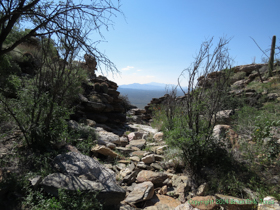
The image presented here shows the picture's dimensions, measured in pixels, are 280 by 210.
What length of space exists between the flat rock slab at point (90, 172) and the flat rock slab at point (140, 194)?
0.40 meters

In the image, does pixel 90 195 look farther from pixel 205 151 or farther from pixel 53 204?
pixel 205 151

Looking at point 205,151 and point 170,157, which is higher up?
point 205,151

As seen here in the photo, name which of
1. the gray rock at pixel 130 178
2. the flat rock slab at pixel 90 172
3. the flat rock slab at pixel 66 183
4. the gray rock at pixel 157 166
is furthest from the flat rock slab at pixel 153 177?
the flat rock slab at pixel 66 183

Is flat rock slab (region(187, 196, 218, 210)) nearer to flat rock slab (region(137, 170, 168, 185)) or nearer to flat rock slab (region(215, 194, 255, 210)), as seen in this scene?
flat rock slab (region(215, 194, 255, 210))

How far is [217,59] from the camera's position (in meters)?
4.27

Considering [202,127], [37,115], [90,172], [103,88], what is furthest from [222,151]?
[103,88]

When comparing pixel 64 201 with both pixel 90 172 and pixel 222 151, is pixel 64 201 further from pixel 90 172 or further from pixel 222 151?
pixel 222 151

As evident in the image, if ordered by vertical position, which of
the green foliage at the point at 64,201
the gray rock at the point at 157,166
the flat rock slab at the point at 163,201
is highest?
the green foliage at the point at 64,201

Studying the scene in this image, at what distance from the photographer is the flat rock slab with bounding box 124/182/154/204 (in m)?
3.27

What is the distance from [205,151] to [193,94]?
1.41m

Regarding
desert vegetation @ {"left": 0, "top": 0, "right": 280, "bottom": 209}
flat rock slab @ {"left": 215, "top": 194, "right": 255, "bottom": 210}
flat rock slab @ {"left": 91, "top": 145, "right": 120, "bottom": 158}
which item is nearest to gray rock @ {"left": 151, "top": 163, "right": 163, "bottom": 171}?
desert vegetation @ {"left": 0, "top": 0, "right": 280, "bottom": 209}

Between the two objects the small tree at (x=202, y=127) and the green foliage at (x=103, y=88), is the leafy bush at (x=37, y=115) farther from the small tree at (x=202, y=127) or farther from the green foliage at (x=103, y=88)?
the green foliage at (x=103, y=88)

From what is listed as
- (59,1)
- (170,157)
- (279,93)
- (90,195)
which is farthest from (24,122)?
(279,93)

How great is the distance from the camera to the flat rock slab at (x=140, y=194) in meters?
3.27
